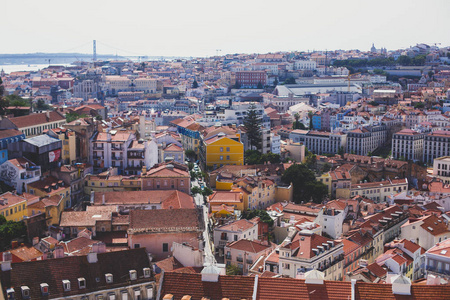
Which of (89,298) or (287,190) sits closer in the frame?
(89,298)

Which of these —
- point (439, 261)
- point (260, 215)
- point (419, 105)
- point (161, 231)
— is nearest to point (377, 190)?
point (260, 215)

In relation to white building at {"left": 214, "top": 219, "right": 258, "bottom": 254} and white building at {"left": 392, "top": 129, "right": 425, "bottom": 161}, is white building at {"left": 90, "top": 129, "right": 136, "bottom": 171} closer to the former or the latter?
white building at {"left": 214, "top": 219, "right": 258, "bottom": 254}

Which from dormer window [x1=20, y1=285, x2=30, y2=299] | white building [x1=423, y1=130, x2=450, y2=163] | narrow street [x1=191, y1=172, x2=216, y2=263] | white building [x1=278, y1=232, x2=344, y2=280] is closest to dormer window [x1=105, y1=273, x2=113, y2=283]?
dormer window [x1=20, y1=285, x2=30, y2=299]

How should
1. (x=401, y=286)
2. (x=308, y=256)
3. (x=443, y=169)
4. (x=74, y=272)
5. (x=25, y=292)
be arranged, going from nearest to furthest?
(x=401, y=286) < (x=25, y=292) < (x=74, y=272) < (x=308, y=256) < (x=443, y=169)

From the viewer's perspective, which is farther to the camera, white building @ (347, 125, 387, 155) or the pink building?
white building @ (347, 125, 387, 155)

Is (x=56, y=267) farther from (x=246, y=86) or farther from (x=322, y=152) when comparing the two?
(x=246, y=86)

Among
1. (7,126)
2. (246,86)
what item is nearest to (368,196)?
(7,126)

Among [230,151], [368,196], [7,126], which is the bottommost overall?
[368,196]

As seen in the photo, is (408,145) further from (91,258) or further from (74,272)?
(74,272)

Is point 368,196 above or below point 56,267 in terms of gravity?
below
